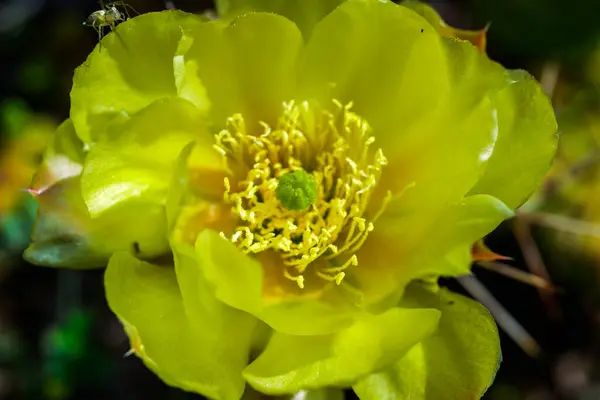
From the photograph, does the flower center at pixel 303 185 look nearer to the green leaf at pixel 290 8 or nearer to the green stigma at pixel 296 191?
the green stigma at pixel 296 191

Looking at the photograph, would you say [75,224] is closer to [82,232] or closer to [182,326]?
[82,232]

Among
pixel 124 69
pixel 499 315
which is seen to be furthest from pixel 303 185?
pixel 499 315

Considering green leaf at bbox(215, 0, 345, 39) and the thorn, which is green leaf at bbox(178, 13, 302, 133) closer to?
green leaf at bbox(215, 0, 345, 39)

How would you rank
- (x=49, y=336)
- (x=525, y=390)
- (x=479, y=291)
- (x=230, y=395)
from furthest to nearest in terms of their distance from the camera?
(x=525, y=390)
(x=49, y=336)
(x=479, y=291)
(x=230, y=395)

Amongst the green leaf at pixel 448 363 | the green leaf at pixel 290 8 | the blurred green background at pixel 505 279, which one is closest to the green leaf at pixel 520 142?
the green leaf at pixel 448 363

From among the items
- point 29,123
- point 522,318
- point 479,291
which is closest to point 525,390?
point 522,318

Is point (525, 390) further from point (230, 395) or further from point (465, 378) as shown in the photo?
point (230, 395)
